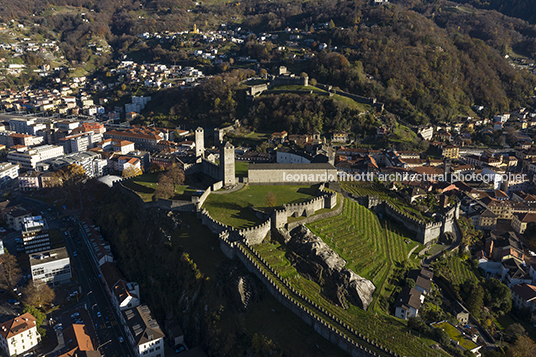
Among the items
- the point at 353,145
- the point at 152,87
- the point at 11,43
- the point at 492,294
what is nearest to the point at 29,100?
the point at 152,87

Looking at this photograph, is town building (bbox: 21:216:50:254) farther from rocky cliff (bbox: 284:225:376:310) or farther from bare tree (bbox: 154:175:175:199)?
rocky cliff (bbox: 284:225:376:310)

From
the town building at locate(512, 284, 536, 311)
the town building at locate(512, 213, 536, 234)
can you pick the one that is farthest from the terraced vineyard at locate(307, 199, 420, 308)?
the town building at locate(512, 213, 536, 234)

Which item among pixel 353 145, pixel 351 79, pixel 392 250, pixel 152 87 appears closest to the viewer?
pixel 392 250

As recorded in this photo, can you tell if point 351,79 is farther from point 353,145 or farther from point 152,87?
point 152,87

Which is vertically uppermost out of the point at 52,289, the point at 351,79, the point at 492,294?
the point at 351,79

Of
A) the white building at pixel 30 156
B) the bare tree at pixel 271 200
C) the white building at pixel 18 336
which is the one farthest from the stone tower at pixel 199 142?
the white building at pixel 30 156

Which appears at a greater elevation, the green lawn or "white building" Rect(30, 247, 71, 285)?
the green lawn

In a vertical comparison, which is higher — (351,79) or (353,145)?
(351,79)
